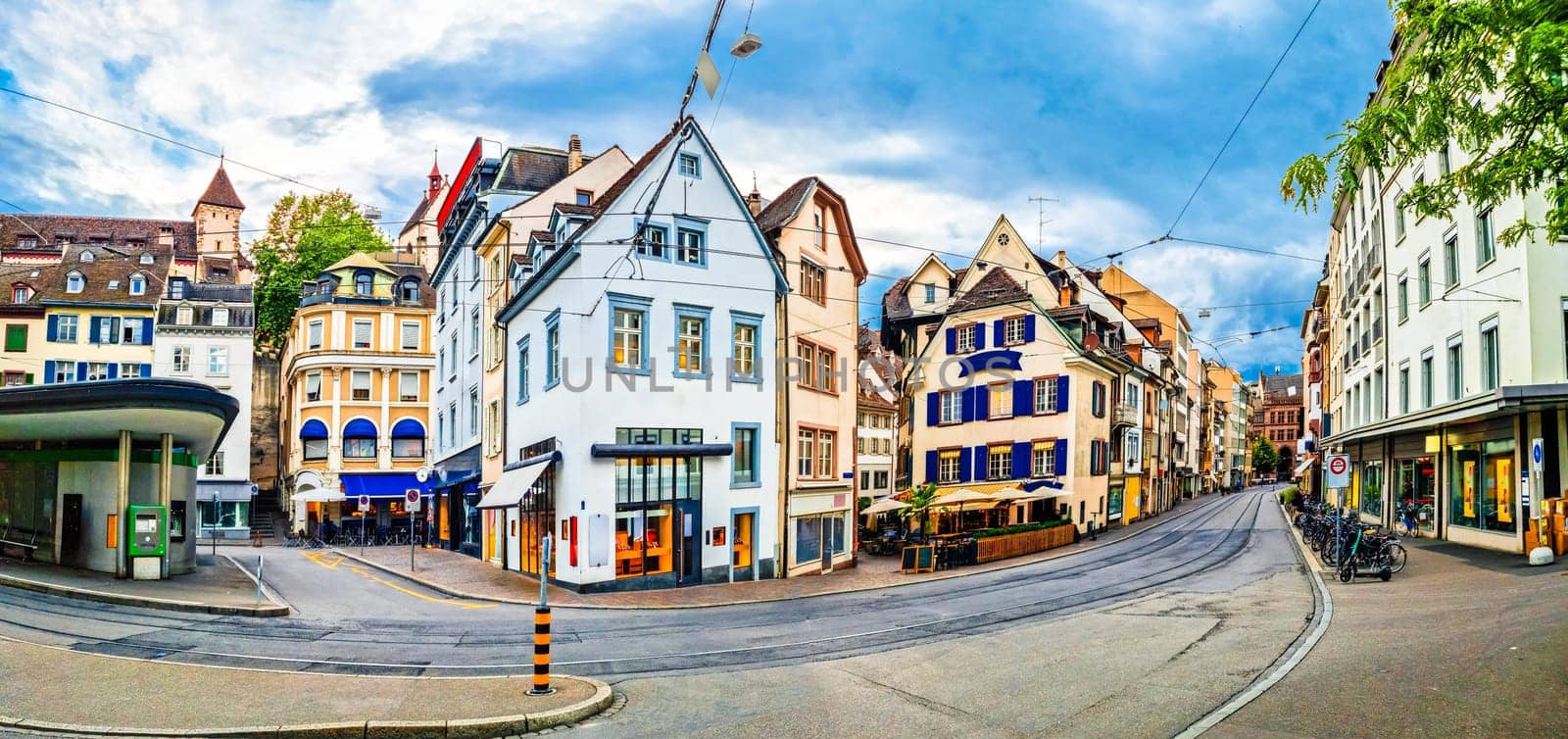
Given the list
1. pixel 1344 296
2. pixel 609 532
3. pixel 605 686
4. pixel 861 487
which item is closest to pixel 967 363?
pixel 861 487

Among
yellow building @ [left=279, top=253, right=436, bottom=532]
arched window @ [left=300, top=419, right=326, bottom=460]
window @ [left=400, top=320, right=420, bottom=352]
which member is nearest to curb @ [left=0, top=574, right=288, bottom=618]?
yellow building @ [left=279, top=253, right=436, bottom=532]

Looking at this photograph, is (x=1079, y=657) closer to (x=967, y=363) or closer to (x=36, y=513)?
(x=36, y=513)

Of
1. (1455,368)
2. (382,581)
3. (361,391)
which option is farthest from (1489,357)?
(361,391)

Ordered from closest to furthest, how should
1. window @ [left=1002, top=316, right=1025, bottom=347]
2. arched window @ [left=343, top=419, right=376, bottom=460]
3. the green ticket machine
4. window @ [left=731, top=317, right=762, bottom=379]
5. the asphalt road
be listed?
the asphalt road
the green ticket machine
window @ [left=731, top=317, right=762, bottom=379]
window @ [left=1002, top=316, right=1025, bottom=347]
arched window @ [left=343, top=419, right=376, bottom=460]

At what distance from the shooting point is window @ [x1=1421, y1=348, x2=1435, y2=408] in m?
31.5

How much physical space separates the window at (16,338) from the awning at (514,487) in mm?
43480

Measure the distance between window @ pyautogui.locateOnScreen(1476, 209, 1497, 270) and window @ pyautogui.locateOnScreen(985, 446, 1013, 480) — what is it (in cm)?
2358

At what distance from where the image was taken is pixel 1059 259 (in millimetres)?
63969

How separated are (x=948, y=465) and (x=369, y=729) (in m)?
42.2

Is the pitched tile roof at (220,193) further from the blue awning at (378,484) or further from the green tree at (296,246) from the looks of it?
the blue awning at (378,484)

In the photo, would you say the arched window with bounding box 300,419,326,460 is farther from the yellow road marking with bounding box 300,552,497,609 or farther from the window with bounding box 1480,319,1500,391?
the window with bounding box 1480,319,1500,391

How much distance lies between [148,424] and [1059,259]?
51531 millimetres

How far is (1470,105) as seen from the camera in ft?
30.2

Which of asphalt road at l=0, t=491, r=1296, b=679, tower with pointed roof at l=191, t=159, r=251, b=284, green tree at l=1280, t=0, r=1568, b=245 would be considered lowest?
asphalt road at l=0, t=491, r=1296, b=679
